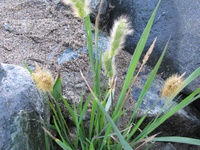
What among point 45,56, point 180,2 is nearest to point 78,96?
point 45,56

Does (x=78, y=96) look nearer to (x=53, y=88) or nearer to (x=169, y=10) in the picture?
(x=53, y=88)

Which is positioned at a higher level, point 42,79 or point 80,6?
point 80,6

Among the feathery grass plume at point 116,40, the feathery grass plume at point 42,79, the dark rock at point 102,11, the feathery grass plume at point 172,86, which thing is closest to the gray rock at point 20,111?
the feathery grass plume at point 42,79

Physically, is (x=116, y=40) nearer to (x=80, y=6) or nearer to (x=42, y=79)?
(x=80, y=6)

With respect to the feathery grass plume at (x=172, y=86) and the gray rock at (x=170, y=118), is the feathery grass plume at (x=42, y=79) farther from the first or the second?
the gray rock at (x=170, y=118)

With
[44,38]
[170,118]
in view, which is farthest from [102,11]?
[170,118]

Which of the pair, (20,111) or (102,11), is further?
(102,11)

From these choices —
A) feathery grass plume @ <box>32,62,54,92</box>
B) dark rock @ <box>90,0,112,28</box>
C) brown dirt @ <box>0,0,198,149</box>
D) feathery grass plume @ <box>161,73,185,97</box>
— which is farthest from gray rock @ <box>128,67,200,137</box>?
feathery grass plume @ <box>32,62,54,92</box>
